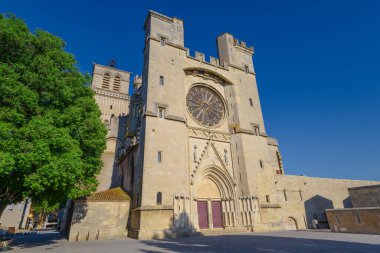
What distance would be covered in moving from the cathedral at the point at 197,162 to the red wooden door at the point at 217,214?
0.24ft

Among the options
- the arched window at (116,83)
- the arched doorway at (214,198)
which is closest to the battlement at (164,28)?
the arched doorway at (214,198)

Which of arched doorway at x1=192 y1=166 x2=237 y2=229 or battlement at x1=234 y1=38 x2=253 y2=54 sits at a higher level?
battlement at x1=234 y1=38 x2=253 y2=54

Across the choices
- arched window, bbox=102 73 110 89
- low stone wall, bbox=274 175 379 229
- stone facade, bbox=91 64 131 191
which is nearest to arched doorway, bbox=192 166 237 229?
low stone wall, bbox=274 175 379 229

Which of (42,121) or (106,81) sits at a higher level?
(106,81)

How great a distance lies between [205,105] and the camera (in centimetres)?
2089

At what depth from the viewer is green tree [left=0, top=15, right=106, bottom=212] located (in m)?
8.58

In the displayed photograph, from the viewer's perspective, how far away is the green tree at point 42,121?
858 centimetres

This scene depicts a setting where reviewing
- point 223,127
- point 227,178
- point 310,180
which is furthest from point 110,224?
A: point 310,180

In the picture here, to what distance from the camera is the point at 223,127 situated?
20.8 metres

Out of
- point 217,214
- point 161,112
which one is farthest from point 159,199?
point 161,112

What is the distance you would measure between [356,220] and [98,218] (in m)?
16.9

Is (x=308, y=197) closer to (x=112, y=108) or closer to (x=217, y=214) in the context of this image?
(x=217, y=214)

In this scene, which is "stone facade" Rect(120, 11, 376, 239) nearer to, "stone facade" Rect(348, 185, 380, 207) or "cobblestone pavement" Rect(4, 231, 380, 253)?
"cobblestone pavement" Rect(4, 231, 380, 253)

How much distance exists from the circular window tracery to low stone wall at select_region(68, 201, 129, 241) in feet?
32.9
